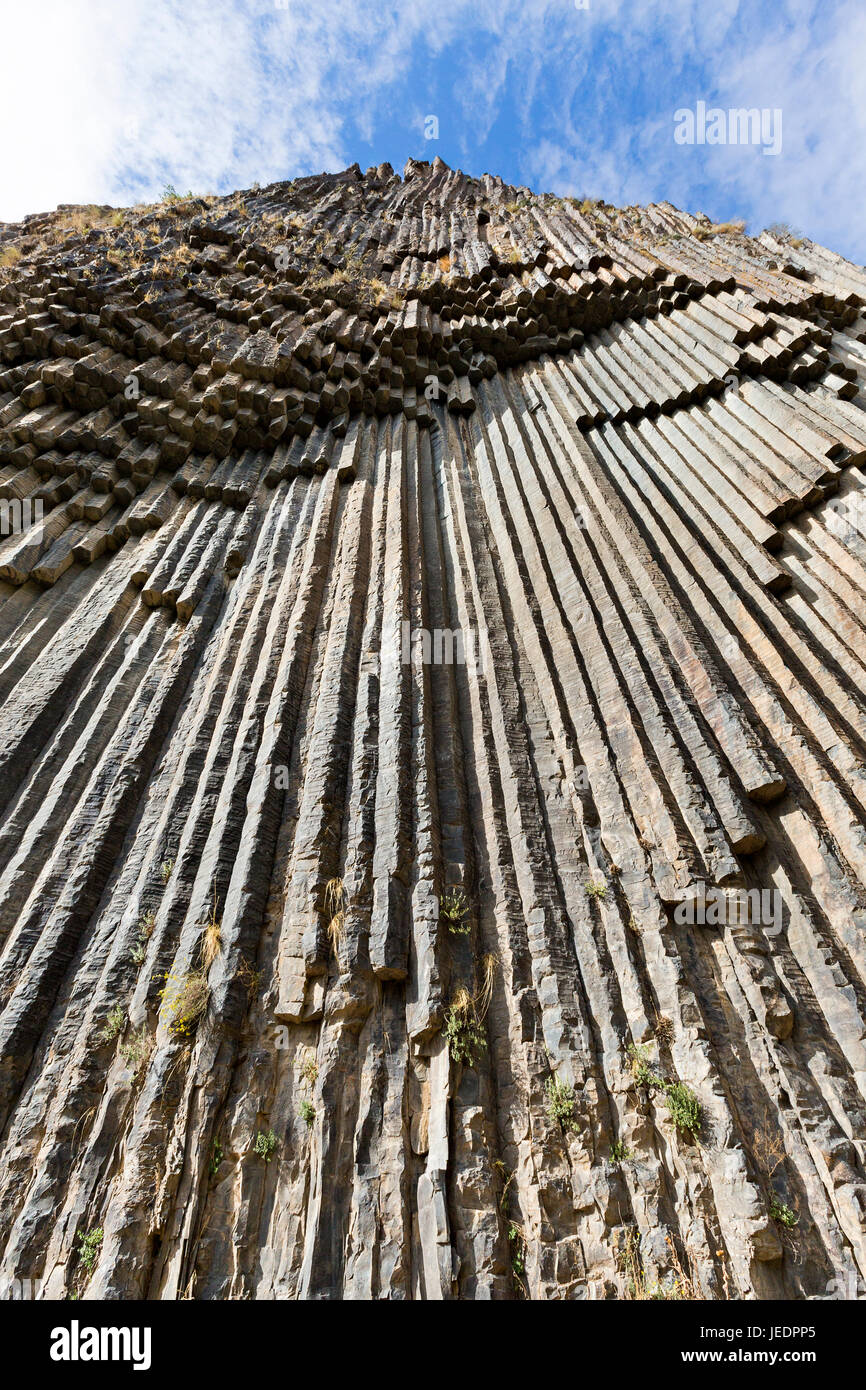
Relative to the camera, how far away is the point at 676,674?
6.02 m

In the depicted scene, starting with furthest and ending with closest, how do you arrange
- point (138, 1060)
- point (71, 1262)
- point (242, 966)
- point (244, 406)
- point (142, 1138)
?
point (244, 406) < point (242, 966) < point (138, 1060) < point (142, 1138) < point (71, 1262)

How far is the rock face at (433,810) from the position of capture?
3.44 m

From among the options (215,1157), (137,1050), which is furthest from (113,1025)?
(215,1157)

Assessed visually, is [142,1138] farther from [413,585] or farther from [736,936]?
[413,585]

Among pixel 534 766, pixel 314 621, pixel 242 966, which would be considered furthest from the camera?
pixel 314 621

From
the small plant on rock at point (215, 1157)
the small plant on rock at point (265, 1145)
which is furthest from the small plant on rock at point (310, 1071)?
the small plant on rock at point (215, 1157)

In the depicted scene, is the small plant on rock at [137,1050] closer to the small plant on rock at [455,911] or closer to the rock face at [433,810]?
the rock face at [433,810]

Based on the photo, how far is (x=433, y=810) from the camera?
527 centimetres

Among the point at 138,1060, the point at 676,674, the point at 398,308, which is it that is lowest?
the point at 138,1060

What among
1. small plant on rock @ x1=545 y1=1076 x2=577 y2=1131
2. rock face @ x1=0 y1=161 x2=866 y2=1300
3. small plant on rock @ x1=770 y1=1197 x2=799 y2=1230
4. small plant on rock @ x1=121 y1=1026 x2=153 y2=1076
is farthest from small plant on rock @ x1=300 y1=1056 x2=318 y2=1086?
small plant on rock @ x1=770 y1=1197 x2=799 y2=1230

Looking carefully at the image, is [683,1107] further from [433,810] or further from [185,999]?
[185,999]

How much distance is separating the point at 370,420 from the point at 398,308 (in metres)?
3.65

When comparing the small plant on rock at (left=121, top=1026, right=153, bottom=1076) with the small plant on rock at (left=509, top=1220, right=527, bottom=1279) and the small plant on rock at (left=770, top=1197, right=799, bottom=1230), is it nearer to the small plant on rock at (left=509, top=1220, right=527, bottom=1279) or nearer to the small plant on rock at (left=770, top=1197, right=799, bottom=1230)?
the small plant on rock at (left=509, top=1220, right=527, bottom=1279)
